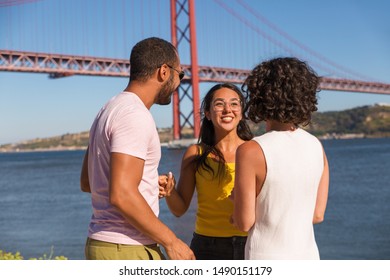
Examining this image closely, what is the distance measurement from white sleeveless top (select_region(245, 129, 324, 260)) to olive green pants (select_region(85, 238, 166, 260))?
0.22 m

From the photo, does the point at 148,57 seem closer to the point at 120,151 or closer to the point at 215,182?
the point at 120,151

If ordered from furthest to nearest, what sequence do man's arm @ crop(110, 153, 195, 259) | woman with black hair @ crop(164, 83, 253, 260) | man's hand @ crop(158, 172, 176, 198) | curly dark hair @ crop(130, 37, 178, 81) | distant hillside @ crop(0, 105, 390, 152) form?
distant hillside @ crop(0, 105, 390, 152), woman with black hair @ crop(164, 83, 253, 260), man's hand @ crop(158, 172, 176, 198), curly dark hair @ crop(130, 37, 178, 81), man's arm @ crop(110, 153, 195, 259)

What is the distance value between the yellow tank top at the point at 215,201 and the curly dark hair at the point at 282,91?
1.54ft

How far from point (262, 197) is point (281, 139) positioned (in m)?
0.13

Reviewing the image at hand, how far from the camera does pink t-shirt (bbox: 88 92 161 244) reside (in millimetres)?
1270

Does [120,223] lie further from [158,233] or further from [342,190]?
[342,190]

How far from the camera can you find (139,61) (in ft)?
4.45

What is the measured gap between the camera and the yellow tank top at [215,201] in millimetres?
1777

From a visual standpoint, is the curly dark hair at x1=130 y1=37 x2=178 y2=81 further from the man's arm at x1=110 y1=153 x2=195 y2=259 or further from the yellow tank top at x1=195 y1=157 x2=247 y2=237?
the yellow tank top at x1=195 y1=157 x2=247 y2=237

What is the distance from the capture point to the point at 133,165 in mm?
1262

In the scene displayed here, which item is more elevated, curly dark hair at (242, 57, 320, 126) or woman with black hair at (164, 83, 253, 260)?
curly dark hair at (242, 57, 320, 126)

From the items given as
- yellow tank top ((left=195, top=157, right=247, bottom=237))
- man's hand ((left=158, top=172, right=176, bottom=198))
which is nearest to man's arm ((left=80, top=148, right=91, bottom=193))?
man's hand ((left=158, top=172, right=176, bottom=198))

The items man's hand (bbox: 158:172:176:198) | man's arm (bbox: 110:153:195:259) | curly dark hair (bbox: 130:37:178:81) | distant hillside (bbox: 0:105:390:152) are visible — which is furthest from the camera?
distant hillside (bbox: 0:105:390:152)

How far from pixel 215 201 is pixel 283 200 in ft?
1.63
